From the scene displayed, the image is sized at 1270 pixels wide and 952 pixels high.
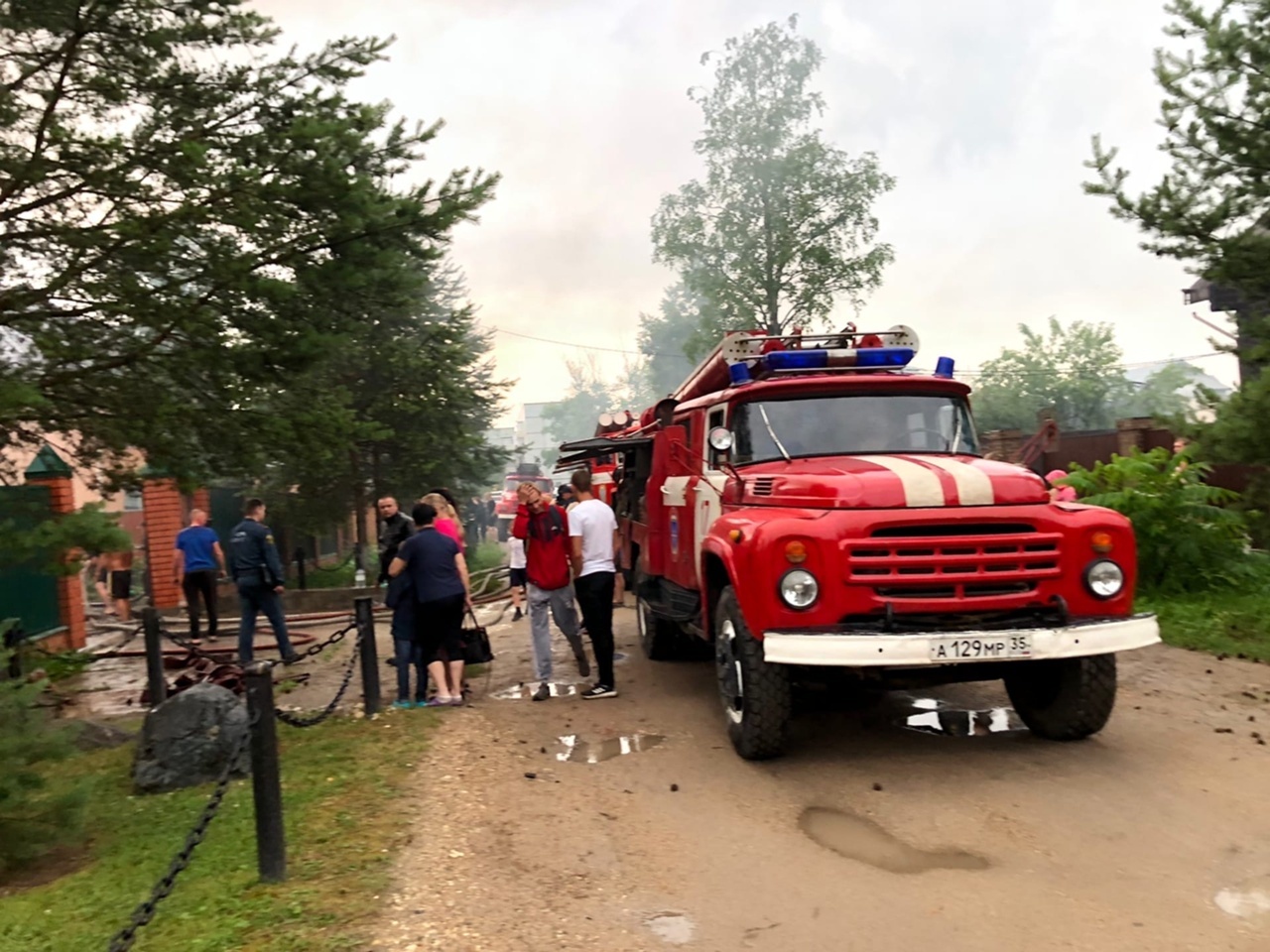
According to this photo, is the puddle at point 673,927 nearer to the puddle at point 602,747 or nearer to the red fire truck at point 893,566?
the red fire truck at point 893,566

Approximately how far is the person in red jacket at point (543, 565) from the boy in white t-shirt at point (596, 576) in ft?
0.40

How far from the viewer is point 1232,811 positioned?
16.3 feet

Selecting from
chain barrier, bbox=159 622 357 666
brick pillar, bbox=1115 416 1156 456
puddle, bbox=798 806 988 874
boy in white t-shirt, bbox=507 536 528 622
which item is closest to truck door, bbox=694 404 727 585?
puddle, bbox=798 806 988 874

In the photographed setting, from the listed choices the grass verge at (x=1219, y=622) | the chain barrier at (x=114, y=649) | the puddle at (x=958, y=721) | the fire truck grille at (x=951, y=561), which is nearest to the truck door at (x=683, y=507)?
the puddle at (x=958, y=721)

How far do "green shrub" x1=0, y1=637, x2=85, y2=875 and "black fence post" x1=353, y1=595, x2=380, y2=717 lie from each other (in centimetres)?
279

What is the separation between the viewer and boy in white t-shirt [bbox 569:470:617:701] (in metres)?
8.20

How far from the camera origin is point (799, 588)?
5.49 metres

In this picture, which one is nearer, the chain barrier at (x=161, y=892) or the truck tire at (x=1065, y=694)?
the chain barrier at (x=161, y=892)

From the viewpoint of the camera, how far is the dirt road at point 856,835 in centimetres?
392

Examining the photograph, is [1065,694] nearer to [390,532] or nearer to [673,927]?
[673,927]

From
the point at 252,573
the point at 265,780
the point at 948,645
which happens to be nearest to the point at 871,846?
the point at 948,645

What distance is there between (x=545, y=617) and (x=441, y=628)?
0.87m

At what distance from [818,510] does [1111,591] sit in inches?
65.8

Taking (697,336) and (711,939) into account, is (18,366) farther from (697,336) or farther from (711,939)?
(697,336)
